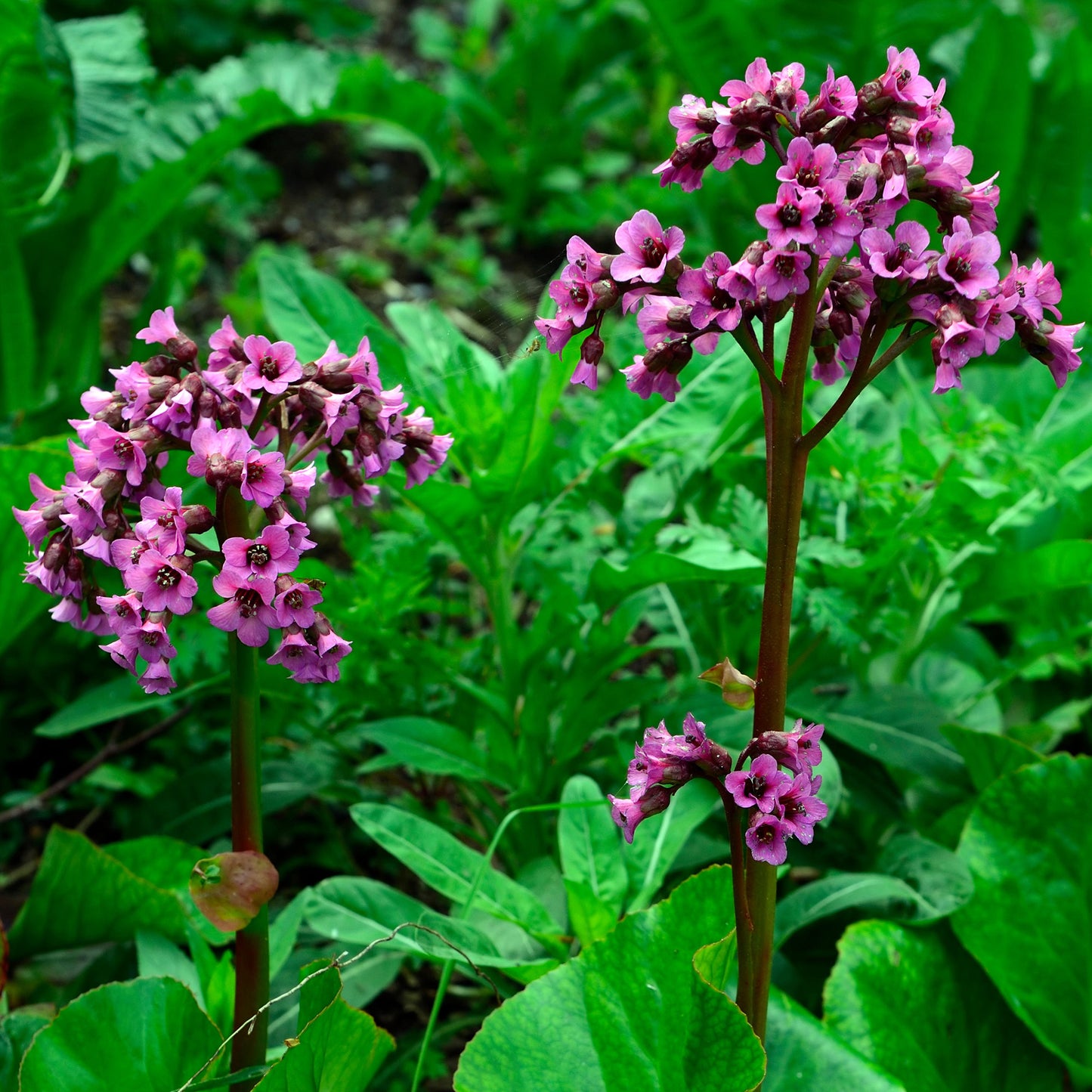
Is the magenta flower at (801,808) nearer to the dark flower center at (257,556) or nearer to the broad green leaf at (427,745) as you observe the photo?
the dark flower center at (257,556)

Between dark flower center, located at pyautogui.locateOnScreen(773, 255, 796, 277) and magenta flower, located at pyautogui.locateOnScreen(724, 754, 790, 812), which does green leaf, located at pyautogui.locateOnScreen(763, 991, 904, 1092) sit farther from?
dark flower center, located at pyautogui.locateOnScreen(773, 255, 796, 277)

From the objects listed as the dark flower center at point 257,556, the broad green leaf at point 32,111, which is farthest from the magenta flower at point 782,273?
the broad green leaf at point 32,111

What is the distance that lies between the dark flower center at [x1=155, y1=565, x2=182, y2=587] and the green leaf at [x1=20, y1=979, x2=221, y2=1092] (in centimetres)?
58

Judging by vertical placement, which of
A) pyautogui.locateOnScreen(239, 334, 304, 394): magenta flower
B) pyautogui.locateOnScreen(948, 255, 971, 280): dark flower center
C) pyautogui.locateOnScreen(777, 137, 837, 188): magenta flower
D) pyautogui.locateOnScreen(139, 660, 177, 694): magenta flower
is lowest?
pyautogui.locateOnScreen(139, 660, 177, 694): magenta flower

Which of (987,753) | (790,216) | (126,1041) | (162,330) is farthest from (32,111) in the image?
(987,753)

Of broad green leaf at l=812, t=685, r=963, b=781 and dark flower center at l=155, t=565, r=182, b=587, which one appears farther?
broad green leaf at l=812, t=685, r=963, b=781

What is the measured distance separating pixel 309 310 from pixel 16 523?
65 cm

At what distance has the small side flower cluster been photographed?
3.84ft

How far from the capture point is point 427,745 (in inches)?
75.2

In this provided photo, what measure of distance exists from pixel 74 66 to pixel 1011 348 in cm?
267

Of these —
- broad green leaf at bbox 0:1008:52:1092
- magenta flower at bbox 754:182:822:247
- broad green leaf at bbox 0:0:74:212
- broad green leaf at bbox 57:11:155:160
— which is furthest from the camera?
broad green leaf at bbox 57:11:155:160

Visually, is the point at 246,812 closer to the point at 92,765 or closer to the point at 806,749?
the point at 806,749

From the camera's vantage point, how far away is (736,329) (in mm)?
1164

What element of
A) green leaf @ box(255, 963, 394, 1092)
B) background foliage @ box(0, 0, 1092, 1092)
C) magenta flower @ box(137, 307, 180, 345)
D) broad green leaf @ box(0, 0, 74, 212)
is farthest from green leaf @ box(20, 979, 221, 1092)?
broad green leaf @ box(0, 0, 74, 212)
